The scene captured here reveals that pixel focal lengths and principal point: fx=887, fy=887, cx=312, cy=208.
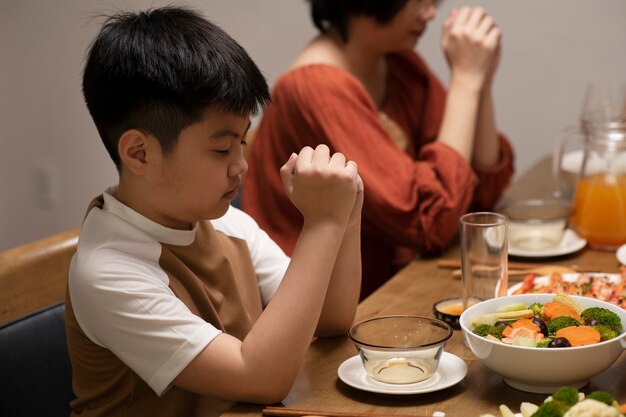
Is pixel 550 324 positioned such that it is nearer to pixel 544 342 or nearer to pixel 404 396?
pixel 544 342

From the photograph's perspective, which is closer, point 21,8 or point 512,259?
point 512,259

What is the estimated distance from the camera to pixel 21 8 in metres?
3.57

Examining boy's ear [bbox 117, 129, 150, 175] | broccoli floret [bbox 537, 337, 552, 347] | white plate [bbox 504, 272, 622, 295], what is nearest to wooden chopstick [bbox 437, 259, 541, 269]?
white plate [bbox 504, 272, 622, 295]

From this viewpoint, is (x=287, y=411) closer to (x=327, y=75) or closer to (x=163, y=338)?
(x=163, y=338)

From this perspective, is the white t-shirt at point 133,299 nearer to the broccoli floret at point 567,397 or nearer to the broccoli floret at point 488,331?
the broccoli floret at point 488,331

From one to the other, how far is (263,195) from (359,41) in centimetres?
43

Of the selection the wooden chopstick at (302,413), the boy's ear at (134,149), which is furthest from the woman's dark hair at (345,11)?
the wooden chopstick at (302,413)

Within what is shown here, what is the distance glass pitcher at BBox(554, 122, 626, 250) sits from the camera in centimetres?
168

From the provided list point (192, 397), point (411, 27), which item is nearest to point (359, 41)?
point (411, 27)

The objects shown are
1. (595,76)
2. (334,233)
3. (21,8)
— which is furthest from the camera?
(21,8)

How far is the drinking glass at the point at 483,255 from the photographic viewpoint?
1.23m

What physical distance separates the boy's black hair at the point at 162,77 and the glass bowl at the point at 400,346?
0.34m

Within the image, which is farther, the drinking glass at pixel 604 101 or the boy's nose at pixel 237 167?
the drinking glass at pixel 604 101

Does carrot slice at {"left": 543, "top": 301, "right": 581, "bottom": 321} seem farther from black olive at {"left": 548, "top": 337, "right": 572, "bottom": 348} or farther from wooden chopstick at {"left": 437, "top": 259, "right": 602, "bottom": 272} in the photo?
wooden chopstick at {"left": 437, "top": 259, "right": 602, "bottom": 272}
